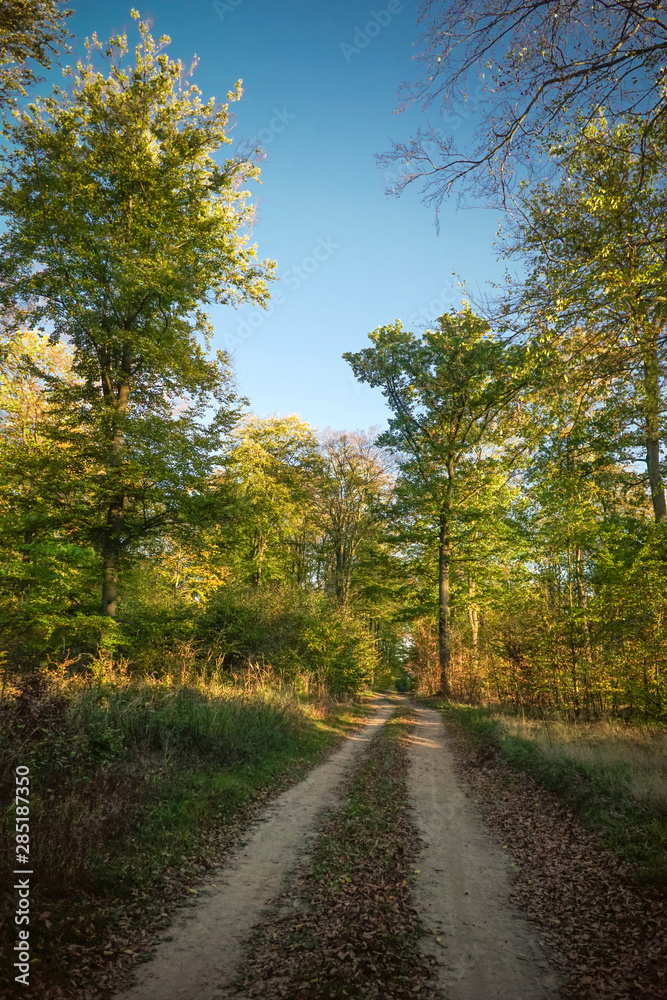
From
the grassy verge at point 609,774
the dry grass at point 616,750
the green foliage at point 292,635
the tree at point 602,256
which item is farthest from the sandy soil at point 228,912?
the green foliage at point 292,635

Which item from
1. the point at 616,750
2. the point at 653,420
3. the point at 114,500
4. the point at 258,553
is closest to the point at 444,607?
the point at 258,553

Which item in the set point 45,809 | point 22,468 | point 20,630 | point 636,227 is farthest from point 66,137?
point 45,809

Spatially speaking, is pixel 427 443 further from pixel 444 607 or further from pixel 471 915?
pixel 471 915

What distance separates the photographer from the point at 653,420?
8625 mm

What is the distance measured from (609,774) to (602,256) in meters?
7.75

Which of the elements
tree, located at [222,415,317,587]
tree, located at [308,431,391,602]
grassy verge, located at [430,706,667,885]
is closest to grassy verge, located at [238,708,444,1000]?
grassy verge, located at [430,706,667,885]

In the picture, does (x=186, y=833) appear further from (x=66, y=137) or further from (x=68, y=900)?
(x=66, y=137)

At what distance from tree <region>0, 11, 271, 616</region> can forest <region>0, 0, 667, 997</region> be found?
3.2 inches

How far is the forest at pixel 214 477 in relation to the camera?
219 inches

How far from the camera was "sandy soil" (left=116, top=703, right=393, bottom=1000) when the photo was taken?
150 inches

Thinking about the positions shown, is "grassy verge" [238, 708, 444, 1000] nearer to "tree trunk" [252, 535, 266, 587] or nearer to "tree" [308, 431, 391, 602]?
"tree trunk" [252, 535, 266, 587]

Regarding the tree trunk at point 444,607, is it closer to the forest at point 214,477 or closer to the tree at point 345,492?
the forest at point 214,477

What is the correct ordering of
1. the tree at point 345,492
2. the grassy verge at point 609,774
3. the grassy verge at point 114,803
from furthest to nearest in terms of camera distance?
1. the tree at point 345,492
2. the grassy verge at point 609,774
3. the grassy verge at point 114,803

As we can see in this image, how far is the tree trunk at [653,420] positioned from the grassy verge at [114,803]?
854cm
